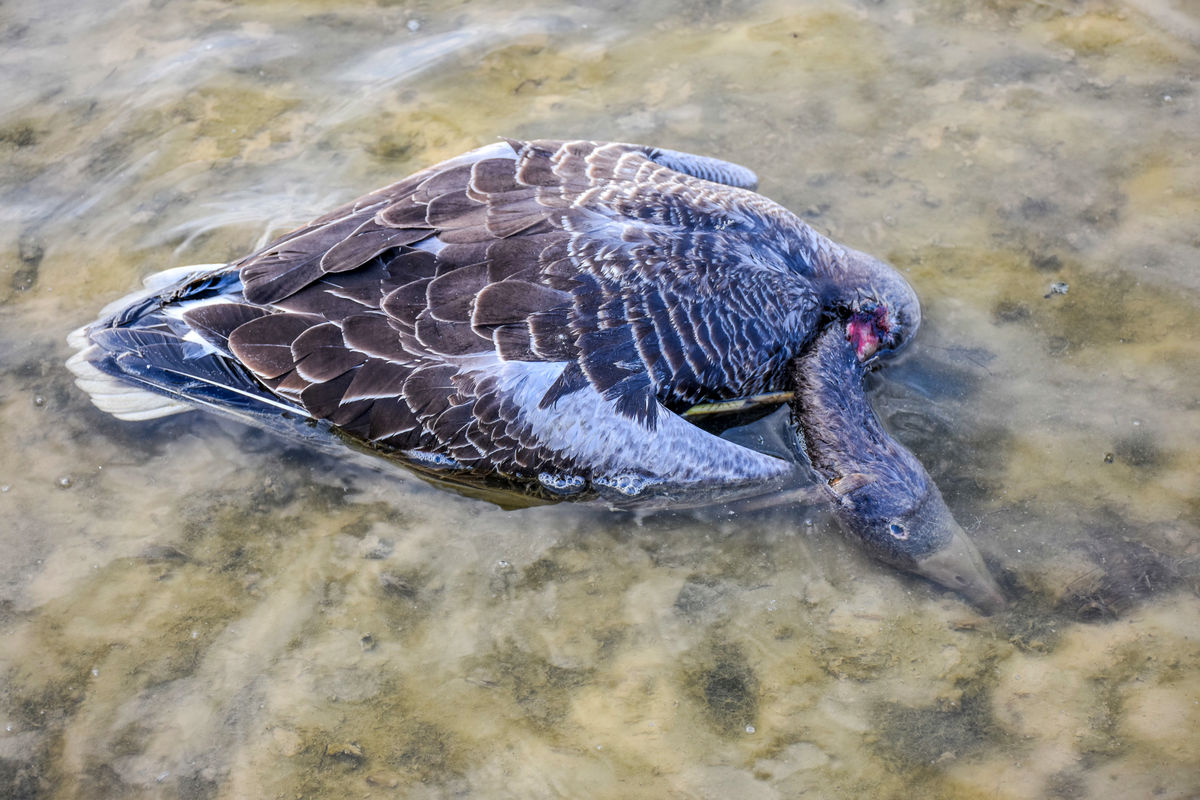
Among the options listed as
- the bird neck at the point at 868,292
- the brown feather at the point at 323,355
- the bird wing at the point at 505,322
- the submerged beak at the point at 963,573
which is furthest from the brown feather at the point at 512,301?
the submerged beak at the point at 963,573

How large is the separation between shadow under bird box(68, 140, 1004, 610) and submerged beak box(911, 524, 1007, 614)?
0.01 m

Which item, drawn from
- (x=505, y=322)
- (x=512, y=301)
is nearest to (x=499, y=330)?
(x=505, y=322)

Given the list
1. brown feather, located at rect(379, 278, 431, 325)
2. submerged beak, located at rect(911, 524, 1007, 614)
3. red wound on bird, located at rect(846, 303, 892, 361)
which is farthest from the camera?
red wound on bird, located at rect(846, 303, 892, 361)

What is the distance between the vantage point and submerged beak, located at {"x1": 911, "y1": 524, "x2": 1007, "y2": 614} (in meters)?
4.28

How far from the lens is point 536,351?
4.35 metres

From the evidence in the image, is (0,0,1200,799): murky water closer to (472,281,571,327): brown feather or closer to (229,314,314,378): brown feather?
(229,314,314,378): brown feather

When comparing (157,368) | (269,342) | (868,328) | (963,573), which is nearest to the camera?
(963,573)

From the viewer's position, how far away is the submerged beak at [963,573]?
428 centimetres

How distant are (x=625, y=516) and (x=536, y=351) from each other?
3.26ft

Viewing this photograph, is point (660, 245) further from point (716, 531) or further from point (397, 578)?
point (397, 578)

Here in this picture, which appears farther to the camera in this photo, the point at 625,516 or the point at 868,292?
the point at 868,292

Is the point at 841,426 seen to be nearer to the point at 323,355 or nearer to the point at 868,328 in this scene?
Answer: the point at 868,328

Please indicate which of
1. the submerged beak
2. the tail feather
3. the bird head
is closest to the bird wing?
the tail feather

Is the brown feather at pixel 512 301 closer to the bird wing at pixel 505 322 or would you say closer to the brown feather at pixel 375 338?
the bird wing at pixel 505 322
